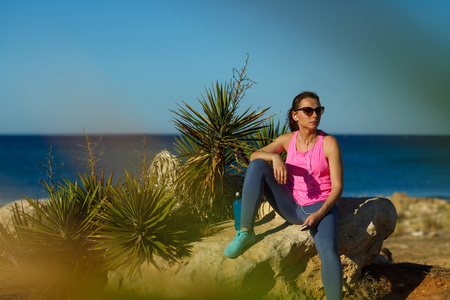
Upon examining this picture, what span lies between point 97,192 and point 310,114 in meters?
3.20

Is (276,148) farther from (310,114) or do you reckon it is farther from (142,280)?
(142,280)

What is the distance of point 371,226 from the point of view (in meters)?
5.39

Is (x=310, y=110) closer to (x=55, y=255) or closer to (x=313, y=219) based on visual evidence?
(x=313, y=219)

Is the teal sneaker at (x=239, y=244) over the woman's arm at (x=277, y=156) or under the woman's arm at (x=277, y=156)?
under

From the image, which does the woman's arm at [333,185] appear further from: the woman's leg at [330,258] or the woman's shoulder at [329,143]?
the woman's leg at [330,258]

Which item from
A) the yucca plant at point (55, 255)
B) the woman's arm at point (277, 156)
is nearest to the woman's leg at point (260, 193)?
the woman's arm at point (277, 156)

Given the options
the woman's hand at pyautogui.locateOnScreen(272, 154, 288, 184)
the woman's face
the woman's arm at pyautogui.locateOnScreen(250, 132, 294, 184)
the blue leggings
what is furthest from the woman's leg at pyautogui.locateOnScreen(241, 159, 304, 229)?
the woman's face

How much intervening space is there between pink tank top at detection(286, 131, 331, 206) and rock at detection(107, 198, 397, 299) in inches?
20.1

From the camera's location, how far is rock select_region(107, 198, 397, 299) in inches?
188

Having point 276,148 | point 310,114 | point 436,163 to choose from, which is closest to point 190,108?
point 276,148

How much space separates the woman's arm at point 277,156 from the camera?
4.54 meters

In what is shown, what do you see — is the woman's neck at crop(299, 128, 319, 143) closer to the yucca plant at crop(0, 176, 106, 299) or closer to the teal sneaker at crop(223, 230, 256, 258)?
the teal sneaker at crop(223, 230, 256, 258)

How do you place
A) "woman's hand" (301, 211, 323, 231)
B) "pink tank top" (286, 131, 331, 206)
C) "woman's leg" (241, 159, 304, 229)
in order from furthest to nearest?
"woman's leg" (241, 159, 304, 229), "pink tank top" (286, 131, 331, 206), "woman's hand" (301, 211, 323, 231)

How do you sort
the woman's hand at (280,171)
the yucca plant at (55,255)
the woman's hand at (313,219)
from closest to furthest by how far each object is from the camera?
the woman's hand at (313,219) < the woman's hand at (280,171) < the yucca plant at (55,255)
